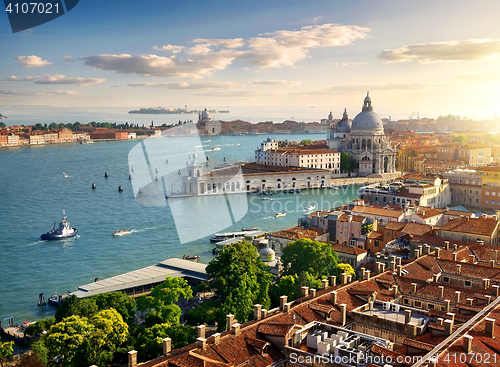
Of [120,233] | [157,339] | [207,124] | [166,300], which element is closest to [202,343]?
[157,339]

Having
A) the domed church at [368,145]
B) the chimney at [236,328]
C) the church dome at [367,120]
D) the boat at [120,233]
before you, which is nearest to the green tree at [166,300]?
→ the chimney at [236,328]

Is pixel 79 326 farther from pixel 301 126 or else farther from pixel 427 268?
pixel 301 126

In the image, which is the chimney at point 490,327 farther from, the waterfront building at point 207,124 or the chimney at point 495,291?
the waterfront building at point 207,124

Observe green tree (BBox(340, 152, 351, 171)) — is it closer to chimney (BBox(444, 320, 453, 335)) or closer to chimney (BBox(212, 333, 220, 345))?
chimney (BBox(444, 320, 453, 335))

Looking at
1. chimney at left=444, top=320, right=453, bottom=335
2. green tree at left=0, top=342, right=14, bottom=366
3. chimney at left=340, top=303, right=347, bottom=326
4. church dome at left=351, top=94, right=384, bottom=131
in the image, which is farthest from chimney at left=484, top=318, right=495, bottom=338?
church dome at left=351, top=94, right=384, bottom=131

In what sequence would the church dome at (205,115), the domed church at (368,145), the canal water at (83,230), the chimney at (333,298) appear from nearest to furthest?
the chimney at (333,298) < the canal water at (83,230) < the domed church at (368,145) < the church dome at (205,115)

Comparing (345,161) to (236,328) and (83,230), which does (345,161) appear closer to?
(83,230)
